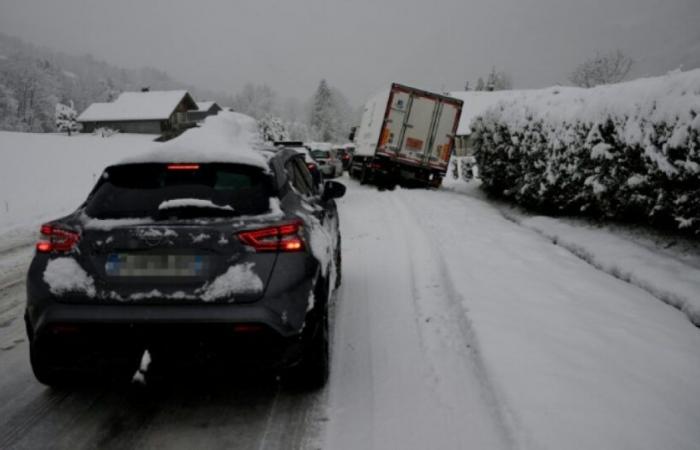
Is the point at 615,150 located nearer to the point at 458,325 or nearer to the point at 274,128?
the point at 458,325

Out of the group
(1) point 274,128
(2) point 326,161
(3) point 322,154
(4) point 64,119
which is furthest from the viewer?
(1) point 274,128

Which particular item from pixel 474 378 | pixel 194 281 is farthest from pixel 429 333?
pixel 194 281

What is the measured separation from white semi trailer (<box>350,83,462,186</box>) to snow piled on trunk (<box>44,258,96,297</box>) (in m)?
14.2

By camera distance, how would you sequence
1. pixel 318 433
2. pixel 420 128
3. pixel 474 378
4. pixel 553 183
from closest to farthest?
pixel 318 433 → pixel 474 378 → pixel 553 183 → pixel 420 128

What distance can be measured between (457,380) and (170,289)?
6.94ft

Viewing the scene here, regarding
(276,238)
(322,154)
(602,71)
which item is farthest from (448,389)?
(602,71)

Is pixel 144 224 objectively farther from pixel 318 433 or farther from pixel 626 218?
pixel 626 218

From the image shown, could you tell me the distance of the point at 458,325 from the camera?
442cm

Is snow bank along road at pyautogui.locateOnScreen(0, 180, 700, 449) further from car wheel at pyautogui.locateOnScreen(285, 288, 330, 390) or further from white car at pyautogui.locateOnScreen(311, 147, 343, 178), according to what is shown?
white car at pyautogui.locateOnScreen(311, 147, 343, 178)

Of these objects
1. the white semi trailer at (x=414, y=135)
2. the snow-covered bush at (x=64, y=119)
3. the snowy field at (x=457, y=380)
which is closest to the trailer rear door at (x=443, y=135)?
the white semi trailer at (x=414, y=135)

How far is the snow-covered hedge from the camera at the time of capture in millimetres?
5848

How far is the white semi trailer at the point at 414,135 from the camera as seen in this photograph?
1619cm

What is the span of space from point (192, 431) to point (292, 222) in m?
1.42

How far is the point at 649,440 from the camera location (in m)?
2.62
